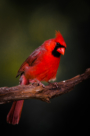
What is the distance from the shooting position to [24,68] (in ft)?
5.31

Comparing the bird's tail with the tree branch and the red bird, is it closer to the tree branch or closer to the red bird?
the red bird

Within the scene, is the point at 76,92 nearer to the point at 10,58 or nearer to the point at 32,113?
the point at 32,113

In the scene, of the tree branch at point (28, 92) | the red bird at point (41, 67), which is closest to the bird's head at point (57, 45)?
the red bird at point (41, 67)

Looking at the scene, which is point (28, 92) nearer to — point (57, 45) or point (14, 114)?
point (14, 114)

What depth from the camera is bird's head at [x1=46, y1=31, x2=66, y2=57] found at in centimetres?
152

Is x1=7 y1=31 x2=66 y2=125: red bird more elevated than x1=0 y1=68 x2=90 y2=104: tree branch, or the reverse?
x1=7 y1=31 x2=66 y2=125: red bird

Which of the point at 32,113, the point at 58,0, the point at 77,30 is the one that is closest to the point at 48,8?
the point at 58,0

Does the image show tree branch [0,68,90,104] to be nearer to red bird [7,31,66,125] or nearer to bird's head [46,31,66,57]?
red bird [7,31,66,125]

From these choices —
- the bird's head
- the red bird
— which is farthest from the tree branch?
the bird's head

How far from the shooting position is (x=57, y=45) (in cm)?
154

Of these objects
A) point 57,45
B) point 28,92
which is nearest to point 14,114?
point 28,92

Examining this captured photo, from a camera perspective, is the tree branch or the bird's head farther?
the bird's head

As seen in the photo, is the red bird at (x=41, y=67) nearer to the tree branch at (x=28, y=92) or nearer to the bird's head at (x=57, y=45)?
the bird's head at (x=57, y=45)

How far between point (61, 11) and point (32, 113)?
1216mm
